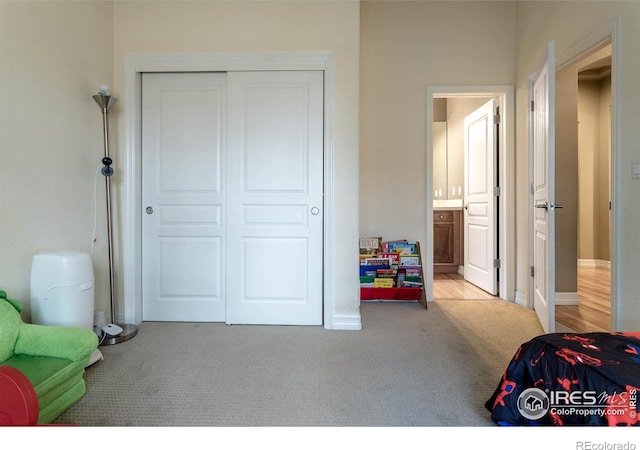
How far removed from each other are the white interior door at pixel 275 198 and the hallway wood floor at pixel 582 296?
1.66 meters

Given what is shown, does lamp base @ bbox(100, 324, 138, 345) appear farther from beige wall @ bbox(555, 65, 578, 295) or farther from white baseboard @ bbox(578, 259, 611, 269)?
white baseboard @ bbox(578, 259, 611, 269)

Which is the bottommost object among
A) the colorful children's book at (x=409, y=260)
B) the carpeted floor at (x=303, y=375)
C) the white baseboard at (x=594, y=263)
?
the carpeted floor at (x=303, y=375)

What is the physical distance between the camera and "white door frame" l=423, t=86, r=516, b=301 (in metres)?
3.32

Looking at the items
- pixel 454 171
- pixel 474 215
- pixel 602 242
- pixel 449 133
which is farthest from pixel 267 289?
pixel 602 242

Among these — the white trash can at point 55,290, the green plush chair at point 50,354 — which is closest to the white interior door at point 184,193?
the white trash can at point 55,290

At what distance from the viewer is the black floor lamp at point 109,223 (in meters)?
2.29

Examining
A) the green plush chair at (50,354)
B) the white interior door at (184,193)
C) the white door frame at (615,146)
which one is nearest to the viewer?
the green plush chair at (50,354)

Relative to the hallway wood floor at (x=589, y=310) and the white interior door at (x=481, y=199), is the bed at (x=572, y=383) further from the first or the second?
the white interior door at (x=481, y=199)

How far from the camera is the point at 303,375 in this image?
1.79 m

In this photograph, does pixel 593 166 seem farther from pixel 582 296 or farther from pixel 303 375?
pixel 303 375

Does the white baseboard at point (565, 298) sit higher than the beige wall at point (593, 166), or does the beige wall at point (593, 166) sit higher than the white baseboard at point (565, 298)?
the beige wall at point (593, 166)

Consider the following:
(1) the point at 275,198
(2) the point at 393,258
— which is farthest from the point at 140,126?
(2) the point at 393,258
